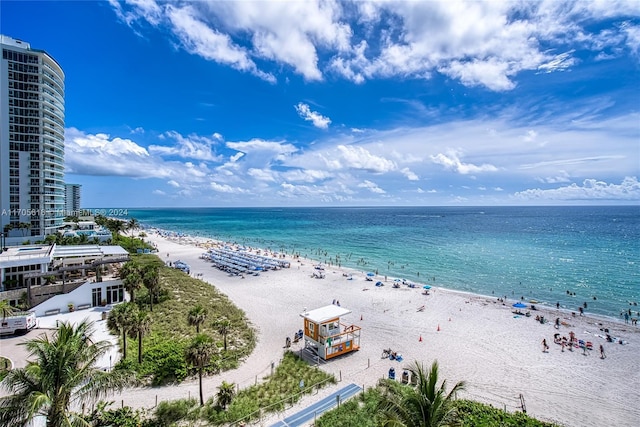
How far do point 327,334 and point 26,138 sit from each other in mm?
60491

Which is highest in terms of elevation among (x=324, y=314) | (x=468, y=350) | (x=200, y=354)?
(x=200, y=354)

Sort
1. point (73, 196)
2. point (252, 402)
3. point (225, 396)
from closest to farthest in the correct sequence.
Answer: point (225, 396), point (252, 402), point (73, 196)

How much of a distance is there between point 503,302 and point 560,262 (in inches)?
1276

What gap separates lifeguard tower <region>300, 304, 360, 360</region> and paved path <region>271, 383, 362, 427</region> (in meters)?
4.49

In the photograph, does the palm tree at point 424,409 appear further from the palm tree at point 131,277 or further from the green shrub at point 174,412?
the palm tree at point 131,277

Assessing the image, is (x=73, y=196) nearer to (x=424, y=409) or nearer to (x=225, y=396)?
(x=225, y=396)

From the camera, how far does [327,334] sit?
23.2m

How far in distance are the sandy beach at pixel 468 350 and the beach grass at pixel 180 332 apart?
985mm

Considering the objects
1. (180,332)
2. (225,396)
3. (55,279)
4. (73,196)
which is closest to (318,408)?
(225,396)

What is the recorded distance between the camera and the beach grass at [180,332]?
19375 millimetres

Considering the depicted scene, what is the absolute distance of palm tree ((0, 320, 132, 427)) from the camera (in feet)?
27.7

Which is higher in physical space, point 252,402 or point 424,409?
point 424,409

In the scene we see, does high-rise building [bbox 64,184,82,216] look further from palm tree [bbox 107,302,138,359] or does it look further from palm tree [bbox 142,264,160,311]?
palm tree [bbox 107,302,138,359]

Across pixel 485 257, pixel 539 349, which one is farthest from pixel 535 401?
pixel 485 257
